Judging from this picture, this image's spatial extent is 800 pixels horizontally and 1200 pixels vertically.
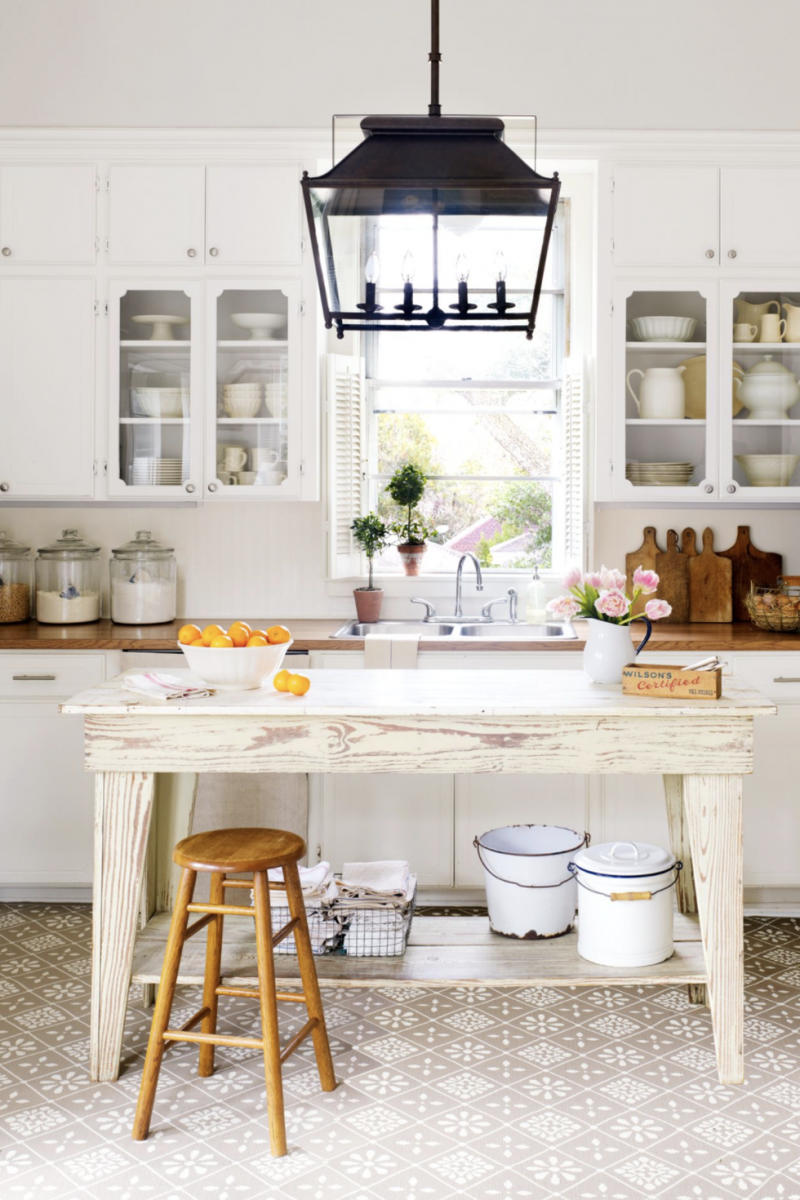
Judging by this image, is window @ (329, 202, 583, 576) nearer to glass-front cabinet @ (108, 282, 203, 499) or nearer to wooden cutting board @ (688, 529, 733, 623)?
wooden cutting board @ (688, 529, 733, 623)

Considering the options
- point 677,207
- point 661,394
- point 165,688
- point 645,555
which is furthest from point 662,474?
point 165,688

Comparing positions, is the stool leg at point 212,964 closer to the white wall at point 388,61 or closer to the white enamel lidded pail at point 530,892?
the white enamel lidded pail at point 530,892

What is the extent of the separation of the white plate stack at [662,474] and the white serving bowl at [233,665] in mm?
1851

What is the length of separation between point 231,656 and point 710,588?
236cm

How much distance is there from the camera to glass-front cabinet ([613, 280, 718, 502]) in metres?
4.02

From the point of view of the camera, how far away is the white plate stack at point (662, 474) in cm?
404

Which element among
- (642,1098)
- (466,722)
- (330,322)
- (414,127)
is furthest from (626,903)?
(414,127)

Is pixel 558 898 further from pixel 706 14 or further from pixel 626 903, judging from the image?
pixel 706 14

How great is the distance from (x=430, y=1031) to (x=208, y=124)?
3.26m

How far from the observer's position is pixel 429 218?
2.30m

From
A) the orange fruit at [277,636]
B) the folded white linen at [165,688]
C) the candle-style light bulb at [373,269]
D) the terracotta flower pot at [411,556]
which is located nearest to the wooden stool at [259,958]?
the folded white linen at [165,688]

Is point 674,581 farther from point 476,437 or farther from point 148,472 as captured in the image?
point 148,472

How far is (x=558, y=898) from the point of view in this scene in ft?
9.42

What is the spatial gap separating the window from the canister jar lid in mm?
1837
